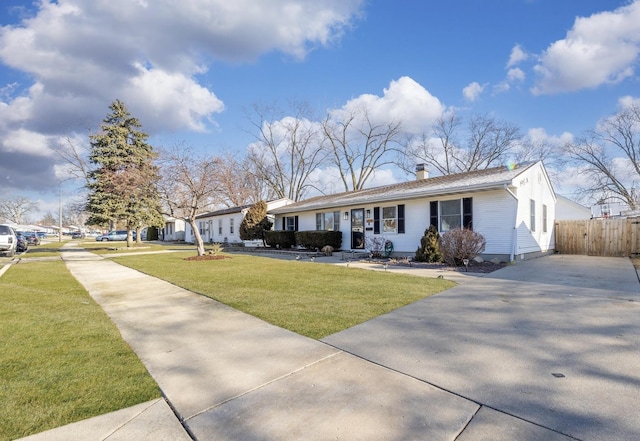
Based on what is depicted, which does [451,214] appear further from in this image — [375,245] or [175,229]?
[175,229]

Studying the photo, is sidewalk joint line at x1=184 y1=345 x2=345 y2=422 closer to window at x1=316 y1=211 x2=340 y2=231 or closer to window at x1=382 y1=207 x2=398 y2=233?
window at x1=382 y1=207 x2=398 y2=233

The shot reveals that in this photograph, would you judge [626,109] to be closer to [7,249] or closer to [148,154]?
[148,154]

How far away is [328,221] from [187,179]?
7.71 metres

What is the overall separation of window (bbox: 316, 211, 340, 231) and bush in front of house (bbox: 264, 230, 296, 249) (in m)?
2.19

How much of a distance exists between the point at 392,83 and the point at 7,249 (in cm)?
2447

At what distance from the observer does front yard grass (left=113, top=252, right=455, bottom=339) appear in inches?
182

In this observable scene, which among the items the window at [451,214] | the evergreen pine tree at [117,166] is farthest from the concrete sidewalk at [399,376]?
the evergreen pine tree at [117,166]

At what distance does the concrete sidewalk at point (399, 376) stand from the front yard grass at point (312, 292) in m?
0.34

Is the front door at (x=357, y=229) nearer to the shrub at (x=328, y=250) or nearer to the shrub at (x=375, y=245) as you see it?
the shrub at (x=375, y=245)

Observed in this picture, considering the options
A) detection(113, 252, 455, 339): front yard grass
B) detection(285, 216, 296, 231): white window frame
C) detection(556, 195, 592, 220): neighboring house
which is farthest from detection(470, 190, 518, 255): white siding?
detection(285, 216, 296, 231): white window frame

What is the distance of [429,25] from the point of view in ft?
39.4

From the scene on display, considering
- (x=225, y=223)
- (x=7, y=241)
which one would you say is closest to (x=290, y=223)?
(x=225, y=223)

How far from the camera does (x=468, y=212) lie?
11688mm

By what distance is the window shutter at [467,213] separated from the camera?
38.1ft
